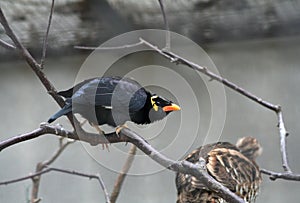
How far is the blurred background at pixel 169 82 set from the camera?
1.53 meters

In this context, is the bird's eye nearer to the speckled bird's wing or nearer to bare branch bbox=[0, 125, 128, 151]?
bare branch bbox=[0, 125, 128, 151]

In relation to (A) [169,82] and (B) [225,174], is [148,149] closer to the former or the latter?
(B) [225,174]

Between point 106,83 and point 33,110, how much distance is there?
90 centimetres

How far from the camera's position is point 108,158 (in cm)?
160

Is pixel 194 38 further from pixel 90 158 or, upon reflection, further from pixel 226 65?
pixel 90 158

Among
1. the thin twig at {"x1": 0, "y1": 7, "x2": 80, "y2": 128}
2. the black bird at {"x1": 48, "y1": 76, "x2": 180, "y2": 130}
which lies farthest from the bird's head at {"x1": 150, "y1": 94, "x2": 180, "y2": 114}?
the thin twig at {"x1": 0, "y1": 7, "x2": 80, "y2": 128}

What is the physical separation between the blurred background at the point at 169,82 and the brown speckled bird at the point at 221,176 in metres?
0.35

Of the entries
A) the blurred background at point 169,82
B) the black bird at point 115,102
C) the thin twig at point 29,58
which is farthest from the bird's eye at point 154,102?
the blurred background at point 169,82

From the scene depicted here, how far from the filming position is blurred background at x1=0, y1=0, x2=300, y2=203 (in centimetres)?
153

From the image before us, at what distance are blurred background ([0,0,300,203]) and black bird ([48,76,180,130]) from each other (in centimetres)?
64

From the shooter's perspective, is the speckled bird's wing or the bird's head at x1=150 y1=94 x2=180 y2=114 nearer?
the bird's head at x1=150 y1=94 x2=180 y2=114

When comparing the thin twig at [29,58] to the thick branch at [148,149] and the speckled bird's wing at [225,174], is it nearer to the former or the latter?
the thick branch at [148,149]

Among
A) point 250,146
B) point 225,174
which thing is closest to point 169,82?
point 250,146

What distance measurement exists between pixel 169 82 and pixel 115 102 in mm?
748
